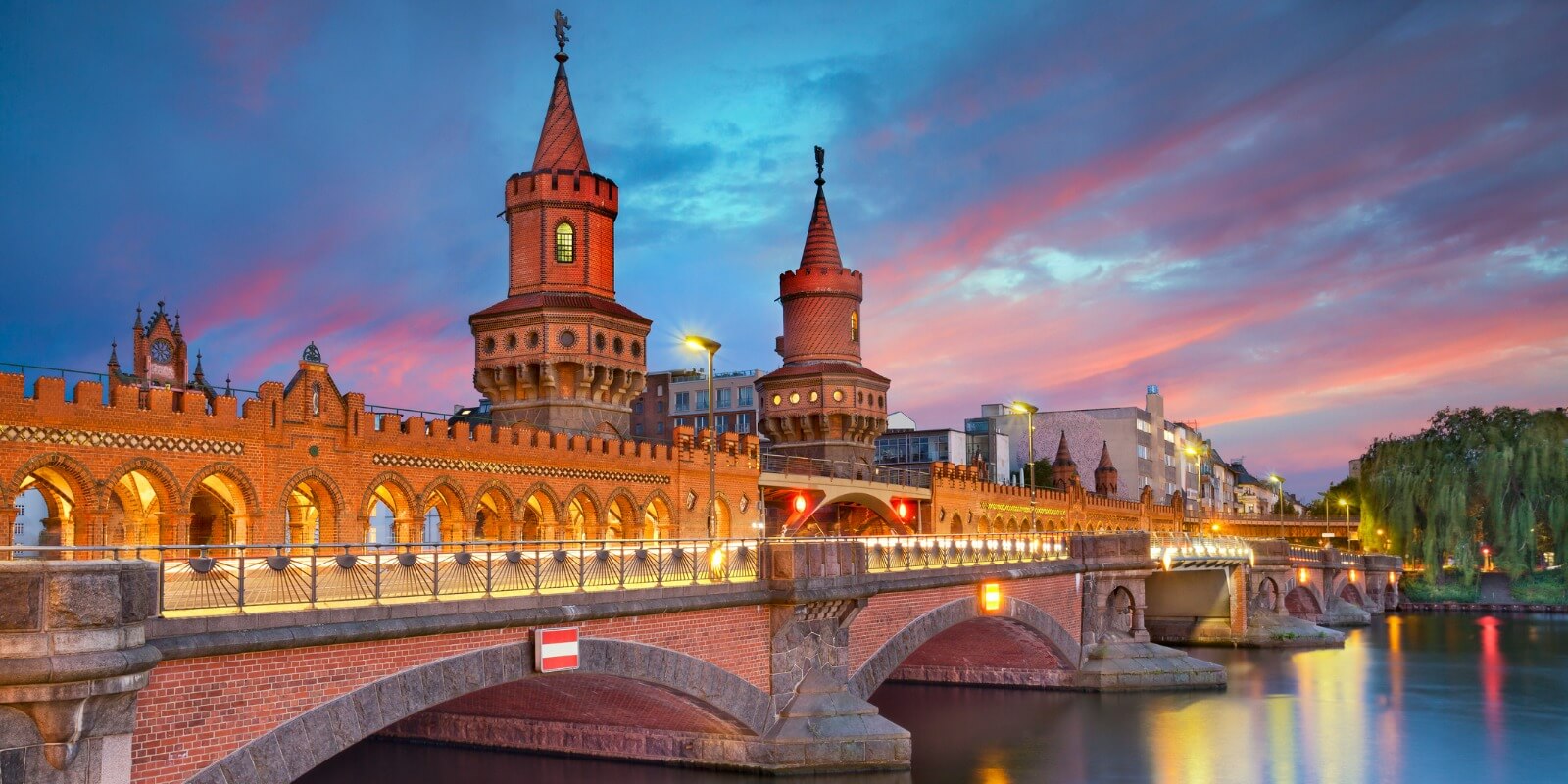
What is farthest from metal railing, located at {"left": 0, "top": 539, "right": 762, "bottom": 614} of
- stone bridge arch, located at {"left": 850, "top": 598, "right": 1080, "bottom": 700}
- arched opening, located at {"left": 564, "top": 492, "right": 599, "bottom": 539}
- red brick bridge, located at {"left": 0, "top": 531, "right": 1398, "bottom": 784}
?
arched opening, located at {"left": 564, "top": 492, "right": 599, "bottom": 539}

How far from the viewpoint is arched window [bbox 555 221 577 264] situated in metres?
55.7

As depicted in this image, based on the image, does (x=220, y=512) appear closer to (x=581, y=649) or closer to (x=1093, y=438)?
(x=581, y=649)

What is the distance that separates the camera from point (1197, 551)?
215ft

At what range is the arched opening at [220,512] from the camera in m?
37.7

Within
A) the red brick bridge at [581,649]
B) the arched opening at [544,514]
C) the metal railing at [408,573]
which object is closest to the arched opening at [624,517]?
the arched opening at [544,514]

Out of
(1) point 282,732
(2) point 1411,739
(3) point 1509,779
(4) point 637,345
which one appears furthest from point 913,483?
(1) point 282,732

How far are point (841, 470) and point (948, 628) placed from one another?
83.6 feet

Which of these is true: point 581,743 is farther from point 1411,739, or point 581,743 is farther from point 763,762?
point 1411,739

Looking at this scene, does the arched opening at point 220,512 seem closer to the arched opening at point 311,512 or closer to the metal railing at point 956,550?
the arched opening at point 311,512

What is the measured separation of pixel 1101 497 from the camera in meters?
105

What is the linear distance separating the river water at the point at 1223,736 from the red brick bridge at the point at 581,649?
3.64 feet

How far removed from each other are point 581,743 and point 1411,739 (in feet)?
84.6

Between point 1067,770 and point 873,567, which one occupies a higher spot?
point 873,567

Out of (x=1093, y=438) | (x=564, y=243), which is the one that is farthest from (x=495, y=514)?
(x=1093, y=438)
